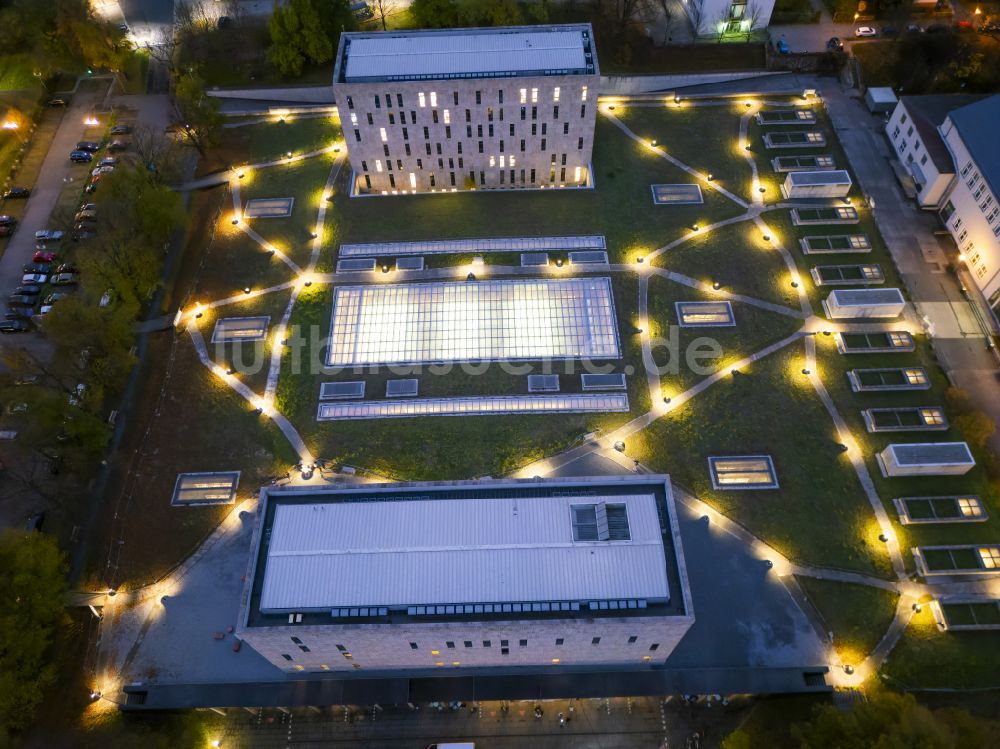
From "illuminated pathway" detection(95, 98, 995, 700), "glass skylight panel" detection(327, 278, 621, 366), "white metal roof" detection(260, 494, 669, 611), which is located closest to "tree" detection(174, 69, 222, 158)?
"illuminated pathway" detection(95, 98, 995, 700)

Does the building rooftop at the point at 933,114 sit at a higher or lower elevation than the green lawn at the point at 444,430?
higher

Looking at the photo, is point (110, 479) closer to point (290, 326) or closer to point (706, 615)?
point (290, 326)

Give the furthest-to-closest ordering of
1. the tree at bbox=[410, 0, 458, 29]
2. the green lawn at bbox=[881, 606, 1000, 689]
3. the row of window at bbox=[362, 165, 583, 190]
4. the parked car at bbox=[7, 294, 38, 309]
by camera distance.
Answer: the tree at bbox=[410, 0, 458, 29] → the row of window at bbox=[362, 165, 583, 190] → the parked car at bbox=[7, 294, 38, 309] → the green lawn at bbox=[881, 606, 1000, 689]

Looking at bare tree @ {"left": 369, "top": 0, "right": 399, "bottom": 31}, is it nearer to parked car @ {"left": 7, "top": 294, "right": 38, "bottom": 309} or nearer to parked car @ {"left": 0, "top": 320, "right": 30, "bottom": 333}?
parked car @ {"left": 7, "top": 294, "right": 38, "bottom": 309}

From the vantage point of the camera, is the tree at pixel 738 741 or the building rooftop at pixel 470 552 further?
the tree at pixel 738 741

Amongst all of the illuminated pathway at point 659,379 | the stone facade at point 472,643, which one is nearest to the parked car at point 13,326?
the illuminated pathway at point 659,379

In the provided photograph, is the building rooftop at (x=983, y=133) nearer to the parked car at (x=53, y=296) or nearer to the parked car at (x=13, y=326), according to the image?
the parked car at (x=53, y=296)
